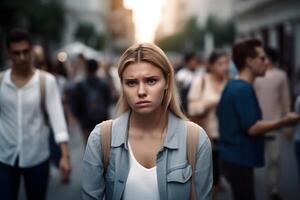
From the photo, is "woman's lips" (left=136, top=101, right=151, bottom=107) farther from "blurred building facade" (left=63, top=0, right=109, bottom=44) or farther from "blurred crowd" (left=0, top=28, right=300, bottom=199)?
"blurred building facade" (left=63, top=0, right=109, bottom=44)

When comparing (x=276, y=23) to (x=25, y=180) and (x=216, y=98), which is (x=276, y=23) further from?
(x=25, y=180)

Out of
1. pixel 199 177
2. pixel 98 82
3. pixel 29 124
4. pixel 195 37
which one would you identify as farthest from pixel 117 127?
pixel 195 37

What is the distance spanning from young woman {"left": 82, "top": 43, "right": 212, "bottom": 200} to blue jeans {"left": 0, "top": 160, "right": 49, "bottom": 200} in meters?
1.73

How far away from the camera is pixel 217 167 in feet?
23.6

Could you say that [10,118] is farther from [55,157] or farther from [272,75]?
[272,75]

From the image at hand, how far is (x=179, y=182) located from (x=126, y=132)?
0.35 m

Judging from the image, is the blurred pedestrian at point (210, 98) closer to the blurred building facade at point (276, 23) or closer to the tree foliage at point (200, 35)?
the blurred building facade at point (276, 23)

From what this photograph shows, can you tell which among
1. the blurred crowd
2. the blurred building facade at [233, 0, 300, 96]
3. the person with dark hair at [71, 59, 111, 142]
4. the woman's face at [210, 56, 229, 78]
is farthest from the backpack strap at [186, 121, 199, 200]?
the blurred building facade at [233, 0, 300, 96]

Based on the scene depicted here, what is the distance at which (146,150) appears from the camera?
9.45ft

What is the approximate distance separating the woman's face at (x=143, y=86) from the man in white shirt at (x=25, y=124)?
1.95m

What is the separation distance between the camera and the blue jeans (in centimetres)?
449

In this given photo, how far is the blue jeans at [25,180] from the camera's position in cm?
449

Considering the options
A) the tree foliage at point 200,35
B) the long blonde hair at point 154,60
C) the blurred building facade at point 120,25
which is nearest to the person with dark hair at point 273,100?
the long blonde hair at point 154,60

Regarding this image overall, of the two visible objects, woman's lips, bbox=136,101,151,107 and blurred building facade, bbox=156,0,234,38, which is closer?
woman's lips, bbox=136,101,151,107
